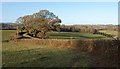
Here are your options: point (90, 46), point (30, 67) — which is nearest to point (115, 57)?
point (30, 67)

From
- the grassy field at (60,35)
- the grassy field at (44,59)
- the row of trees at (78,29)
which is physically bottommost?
the grassy field at (44,59)

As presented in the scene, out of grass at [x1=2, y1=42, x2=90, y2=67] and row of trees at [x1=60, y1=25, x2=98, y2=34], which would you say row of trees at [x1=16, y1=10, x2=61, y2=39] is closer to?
row of trees at [x1=60, y1=25, x2=98, y2=34]

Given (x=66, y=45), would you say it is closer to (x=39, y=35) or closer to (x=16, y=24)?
(x=39, y=35)

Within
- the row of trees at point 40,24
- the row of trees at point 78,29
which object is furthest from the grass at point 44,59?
the row of trees at point 78,29

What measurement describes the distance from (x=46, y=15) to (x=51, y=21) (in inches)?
56.8

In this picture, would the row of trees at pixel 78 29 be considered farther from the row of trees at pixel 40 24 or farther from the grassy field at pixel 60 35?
the row of trees at pixel 40 24

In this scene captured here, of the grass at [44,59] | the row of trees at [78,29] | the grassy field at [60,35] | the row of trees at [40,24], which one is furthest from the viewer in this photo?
the row of trees at [78,29]

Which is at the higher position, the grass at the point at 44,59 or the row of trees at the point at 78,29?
the row of trees at the point at 78,29

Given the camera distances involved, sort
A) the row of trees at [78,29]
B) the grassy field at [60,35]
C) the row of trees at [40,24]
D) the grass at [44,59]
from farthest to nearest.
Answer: the row of trees at [78,29], the grassy field at [60,35], the row of trees at [40,24], the grass at [44,59]

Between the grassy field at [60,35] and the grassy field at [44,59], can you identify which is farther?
the grassy field at [60,35]

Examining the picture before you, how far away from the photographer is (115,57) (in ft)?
40.0

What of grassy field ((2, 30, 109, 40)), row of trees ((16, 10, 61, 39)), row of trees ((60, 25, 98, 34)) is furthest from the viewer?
row of trees ((60, 25, 98, 34))

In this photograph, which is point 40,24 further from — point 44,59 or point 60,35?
point 44,59

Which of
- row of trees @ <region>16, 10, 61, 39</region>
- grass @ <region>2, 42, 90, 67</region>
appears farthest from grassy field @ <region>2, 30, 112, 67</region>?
row of trees @ <region>16, 10, 61, 39</region>
